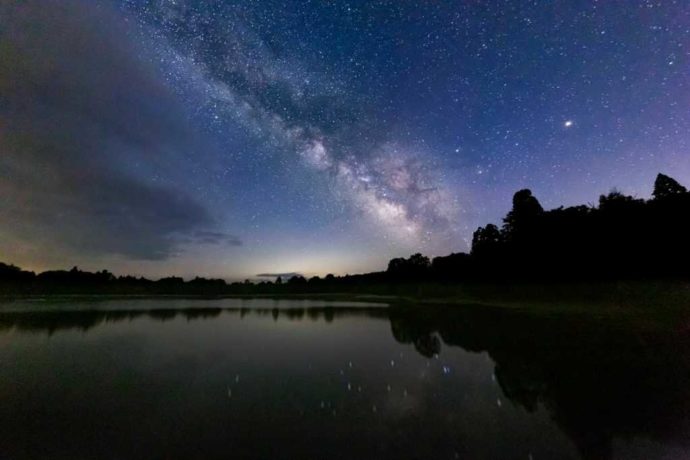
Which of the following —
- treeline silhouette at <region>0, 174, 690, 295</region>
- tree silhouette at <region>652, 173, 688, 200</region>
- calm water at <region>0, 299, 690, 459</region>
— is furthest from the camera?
tree silhouette at <region>652, 173, 688, 200</region>

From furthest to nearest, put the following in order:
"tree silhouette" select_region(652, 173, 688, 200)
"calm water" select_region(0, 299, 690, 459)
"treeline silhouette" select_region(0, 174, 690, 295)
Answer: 1. "tree silhouette" select_region(652, 173, 688, 200)
2. "treeline silhouette" select_region(0, 174, 690, 295)
3. "calm water" select_region(0, 299, 690, 459)

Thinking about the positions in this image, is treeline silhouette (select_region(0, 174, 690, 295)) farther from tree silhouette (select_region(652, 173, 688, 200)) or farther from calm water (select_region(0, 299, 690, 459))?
calm water (select_region(0, 299, 690, 459))

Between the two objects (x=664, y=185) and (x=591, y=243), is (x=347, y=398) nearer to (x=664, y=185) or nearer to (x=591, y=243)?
(x=591, y=243)

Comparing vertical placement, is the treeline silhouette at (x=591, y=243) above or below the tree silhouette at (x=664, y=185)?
below

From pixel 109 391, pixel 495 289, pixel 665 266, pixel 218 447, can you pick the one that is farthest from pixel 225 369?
pixel 495 289

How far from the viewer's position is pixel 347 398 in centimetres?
858

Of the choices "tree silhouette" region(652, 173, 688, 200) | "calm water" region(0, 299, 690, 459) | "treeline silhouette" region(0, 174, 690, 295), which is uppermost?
"tree silhouette" region(652, 173, 688, 200)

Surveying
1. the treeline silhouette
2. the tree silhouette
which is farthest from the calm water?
the tree silhouette

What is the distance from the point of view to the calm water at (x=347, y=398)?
5.97 meters

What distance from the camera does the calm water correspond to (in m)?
5.97

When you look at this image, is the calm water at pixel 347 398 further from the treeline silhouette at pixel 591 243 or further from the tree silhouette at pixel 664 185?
Answer: the tree silhouette at pixel 664 185

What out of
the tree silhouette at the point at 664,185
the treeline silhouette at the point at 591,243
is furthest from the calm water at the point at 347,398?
the tree silhouette at the point at 664,185

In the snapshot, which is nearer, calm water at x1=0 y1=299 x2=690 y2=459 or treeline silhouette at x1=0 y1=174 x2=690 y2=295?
calm water at x1=0 y1=299 x2=690 y2=459

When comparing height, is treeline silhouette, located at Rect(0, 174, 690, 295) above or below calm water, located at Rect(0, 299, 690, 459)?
above
